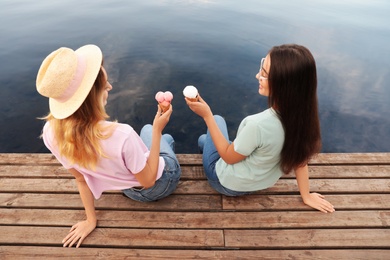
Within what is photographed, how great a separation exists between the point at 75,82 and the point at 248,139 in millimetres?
1311

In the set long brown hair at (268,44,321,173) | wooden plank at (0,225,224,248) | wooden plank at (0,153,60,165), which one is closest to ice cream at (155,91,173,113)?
long brown hair at (268,44,321,173)

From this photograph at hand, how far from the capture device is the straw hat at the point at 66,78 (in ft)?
5.35

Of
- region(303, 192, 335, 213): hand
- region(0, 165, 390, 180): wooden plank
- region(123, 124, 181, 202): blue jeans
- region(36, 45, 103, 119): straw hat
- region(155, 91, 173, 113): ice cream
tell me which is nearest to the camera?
region(36, 45, 103, 119): straw hat

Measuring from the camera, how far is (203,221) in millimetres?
2668

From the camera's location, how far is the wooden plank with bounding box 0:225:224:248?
2.47 meters

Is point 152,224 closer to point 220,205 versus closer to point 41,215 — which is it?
point 220,205

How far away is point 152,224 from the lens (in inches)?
104

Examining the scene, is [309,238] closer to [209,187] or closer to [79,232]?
[209,187]

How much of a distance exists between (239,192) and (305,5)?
49.7 feet

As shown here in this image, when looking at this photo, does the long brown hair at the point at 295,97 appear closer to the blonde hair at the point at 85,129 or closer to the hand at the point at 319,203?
the hand at the point at 319,203

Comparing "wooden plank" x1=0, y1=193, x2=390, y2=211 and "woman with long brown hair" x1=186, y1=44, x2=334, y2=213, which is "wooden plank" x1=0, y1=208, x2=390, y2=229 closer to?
"wooden plank" x1=0, y1=193, x2=390, y2=211

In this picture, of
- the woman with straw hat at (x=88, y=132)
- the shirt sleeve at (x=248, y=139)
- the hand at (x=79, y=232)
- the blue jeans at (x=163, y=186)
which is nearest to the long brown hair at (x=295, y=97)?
the shirt sleeve at (x=248, y=139)

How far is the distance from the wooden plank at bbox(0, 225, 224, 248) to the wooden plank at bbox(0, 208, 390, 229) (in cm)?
6

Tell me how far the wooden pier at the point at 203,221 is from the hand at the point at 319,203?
2.0 inches
